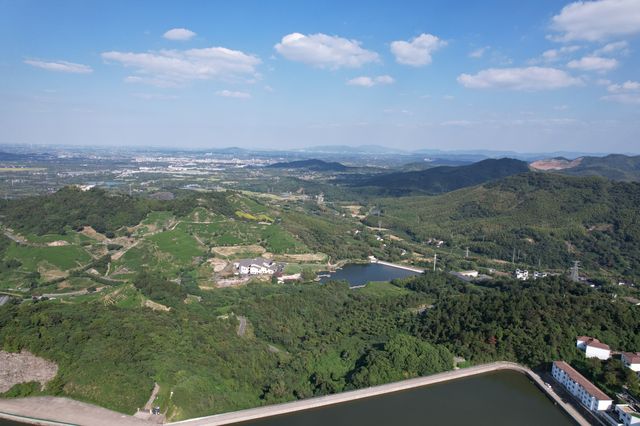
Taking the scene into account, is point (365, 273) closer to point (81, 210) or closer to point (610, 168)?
point (81, 210)

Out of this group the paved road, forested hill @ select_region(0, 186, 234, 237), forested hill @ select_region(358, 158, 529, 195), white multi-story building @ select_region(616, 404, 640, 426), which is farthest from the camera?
forested hill @ select_region(358, 158, 529, 195)

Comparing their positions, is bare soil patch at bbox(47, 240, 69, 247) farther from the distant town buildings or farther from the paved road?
the paved road

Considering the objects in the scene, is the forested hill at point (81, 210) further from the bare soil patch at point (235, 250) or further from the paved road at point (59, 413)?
the paved road at point (59, 413)

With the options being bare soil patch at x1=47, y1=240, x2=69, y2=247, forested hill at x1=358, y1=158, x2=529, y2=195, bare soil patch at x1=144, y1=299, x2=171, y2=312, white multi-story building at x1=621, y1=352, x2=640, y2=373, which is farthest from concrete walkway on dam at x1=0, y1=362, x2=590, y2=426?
forested hill at x1=358, y1=158, x2=529, y2=195

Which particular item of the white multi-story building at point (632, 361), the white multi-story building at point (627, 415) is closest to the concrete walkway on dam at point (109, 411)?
the white multi-story building at point (627, 415)

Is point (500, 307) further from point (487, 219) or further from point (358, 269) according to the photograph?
point (487, 219)
